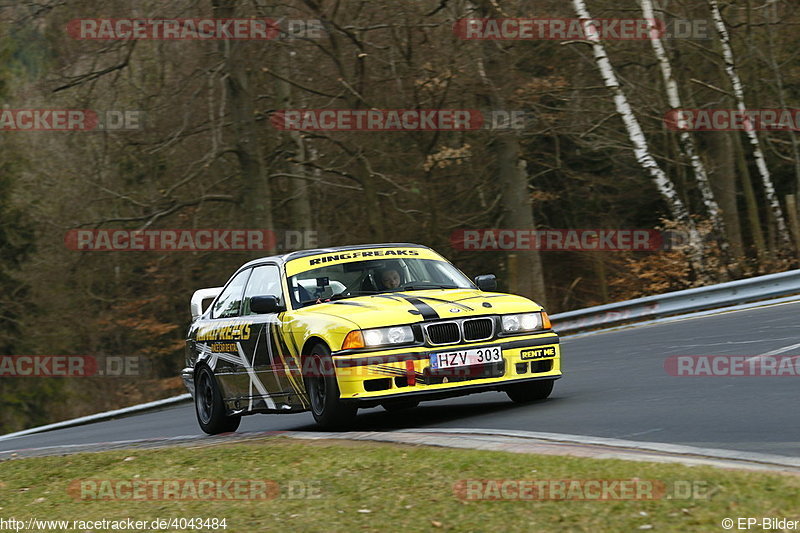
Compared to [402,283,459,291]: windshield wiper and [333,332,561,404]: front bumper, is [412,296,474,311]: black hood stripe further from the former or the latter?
[402,283,459,291]: windshield wiper

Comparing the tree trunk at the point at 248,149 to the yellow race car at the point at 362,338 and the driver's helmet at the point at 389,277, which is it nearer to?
the yellow race car at the point at 362,338

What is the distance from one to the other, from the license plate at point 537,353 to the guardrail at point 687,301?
9.09 metres

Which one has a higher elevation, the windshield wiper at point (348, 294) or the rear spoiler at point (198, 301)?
A: the rear spoiler at point (198, 301)

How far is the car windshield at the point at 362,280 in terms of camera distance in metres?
11.3

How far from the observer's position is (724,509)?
5641 mm

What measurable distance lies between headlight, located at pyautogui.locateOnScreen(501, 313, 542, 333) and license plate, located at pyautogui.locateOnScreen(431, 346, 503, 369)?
10.9 inches

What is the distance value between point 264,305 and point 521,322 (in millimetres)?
2356

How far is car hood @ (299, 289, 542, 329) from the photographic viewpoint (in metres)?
10.1

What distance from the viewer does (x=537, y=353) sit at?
10.6m

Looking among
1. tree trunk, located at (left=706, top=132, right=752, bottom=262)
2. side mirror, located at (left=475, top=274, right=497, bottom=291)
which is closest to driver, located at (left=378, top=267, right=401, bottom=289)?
side mirror, located at (left=475, top=274, right=497, bottom=291)

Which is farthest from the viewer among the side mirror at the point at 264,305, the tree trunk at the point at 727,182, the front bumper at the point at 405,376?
the tree trunk at the point at 727,182

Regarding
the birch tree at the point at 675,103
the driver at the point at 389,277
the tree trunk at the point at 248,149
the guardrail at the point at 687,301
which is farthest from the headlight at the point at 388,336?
the tree trunk at the point at 248,149

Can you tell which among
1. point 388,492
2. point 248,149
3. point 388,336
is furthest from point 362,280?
point 248,149

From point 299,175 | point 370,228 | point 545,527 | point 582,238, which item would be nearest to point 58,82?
point 299,175
